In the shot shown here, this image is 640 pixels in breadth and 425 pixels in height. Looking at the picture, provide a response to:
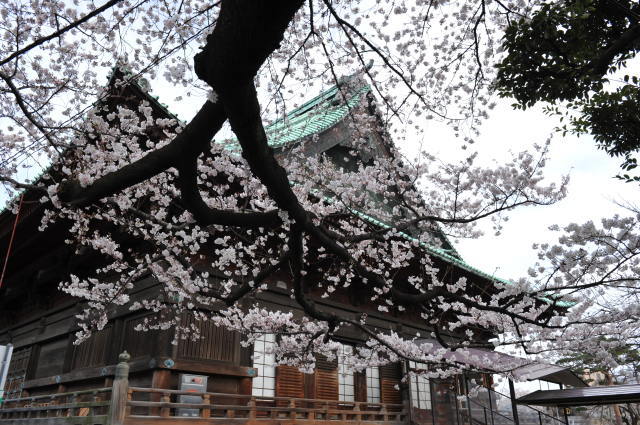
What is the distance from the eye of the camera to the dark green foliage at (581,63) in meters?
4.78

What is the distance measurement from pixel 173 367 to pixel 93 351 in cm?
269

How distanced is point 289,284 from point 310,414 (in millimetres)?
2471

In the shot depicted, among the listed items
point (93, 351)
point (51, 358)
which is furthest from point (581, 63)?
point (51, 358)

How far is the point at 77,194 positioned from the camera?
390cm

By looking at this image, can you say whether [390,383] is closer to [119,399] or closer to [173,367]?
[173,367]

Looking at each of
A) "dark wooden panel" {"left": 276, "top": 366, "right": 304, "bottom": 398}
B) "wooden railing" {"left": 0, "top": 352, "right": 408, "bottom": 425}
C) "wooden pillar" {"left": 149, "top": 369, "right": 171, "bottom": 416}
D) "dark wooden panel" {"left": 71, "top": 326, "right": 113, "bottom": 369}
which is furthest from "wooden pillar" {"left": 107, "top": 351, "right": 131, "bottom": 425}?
"dark wooden panel" {"left": 276, "top": 366, "right": 304, "bottom": 398}

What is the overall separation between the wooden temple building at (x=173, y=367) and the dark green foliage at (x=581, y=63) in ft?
7.02

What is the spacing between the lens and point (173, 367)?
6676 mm

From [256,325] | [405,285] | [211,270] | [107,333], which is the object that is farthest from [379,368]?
[107,333]

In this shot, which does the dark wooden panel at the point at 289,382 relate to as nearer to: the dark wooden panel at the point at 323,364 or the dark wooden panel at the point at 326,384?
the dark wooden panel at the point at 326,384

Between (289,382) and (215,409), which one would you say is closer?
(215,409)

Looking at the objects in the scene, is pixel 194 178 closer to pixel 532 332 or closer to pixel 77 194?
pixel 77 194

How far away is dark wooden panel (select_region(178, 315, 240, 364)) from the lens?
278 inches

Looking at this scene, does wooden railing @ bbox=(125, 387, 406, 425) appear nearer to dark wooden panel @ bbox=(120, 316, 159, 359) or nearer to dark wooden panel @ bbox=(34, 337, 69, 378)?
dark wooden panel @ bbox=(120, 316, 159, 359)
